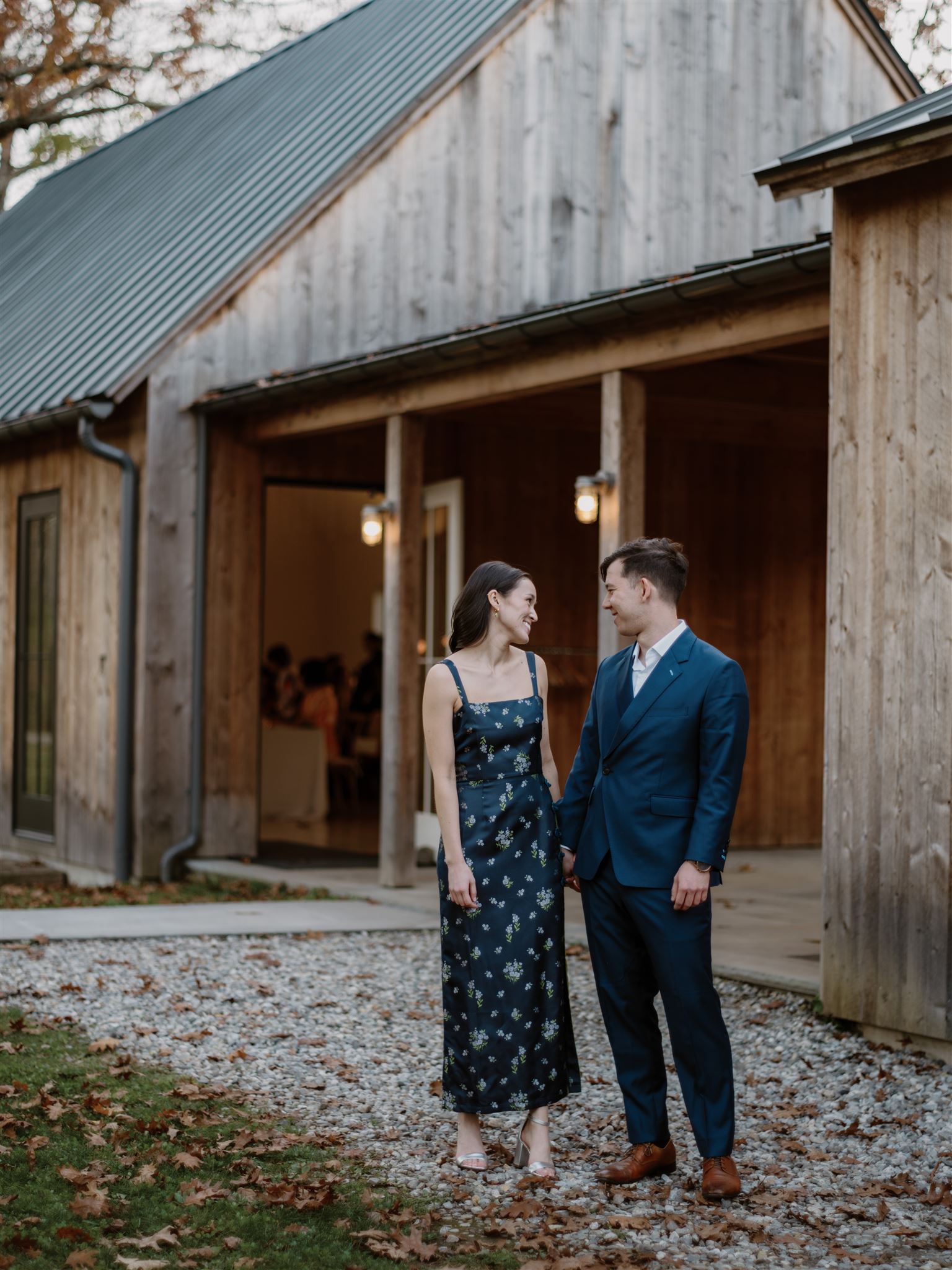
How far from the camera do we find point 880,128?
20.4ft

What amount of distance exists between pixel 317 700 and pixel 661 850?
11124mm

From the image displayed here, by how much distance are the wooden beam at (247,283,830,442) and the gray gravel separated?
118 inches

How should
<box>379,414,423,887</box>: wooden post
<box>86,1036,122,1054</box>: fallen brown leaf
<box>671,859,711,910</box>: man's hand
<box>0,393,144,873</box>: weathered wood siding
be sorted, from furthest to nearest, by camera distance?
<box>0,393,144,873</box>: weathered wood siding, <box>379,414,423,887</box>: wooden post, <box>86,1036,122,1054</box>: fallen brown leaf, <box>671,859,711,910</box>: man's hand

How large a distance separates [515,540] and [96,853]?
378 cm

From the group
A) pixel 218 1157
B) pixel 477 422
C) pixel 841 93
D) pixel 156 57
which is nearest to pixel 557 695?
pixel 477 422

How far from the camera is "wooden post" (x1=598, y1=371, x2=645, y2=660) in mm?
8570

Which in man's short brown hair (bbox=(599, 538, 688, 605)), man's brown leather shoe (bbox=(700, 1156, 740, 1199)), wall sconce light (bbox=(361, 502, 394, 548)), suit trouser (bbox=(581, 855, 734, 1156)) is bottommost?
man's brown leather shoe (bbox=(700, 1156, 740, 1199))

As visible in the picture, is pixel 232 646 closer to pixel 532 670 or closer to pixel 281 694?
pixel 281 694

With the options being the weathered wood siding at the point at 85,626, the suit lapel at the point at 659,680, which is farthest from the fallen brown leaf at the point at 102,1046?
the weathered wood siding at the point at 85,626

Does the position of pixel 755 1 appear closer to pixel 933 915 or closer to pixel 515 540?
pixel 515 540

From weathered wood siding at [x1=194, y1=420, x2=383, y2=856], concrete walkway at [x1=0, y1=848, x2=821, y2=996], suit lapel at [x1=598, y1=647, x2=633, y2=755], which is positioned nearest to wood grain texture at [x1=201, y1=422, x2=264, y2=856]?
weathered wood siding at [x1=194, y1=420, x2=383, y2=856]

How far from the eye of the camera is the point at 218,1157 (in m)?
A: 4.96

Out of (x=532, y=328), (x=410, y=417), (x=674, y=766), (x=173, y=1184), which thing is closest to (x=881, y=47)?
(x=410, y=417)

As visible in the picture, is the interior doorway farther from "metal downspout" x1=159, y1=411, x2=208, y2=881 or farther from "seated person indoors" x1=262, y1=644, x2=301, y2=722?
"seated person indoors" x1=262, y1=644, x2=301, y2=722
